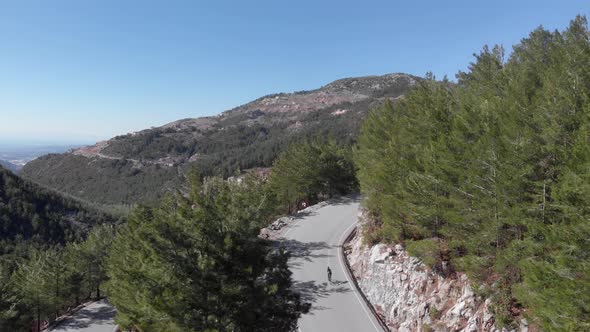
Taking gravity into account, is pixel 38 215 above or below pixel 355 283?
below

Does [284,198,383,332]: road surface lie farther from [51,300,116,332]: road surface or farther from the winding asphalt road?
[51,300,116,332]: road surface

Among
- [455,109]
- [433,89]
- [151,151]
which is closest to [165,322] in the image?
[455,109]

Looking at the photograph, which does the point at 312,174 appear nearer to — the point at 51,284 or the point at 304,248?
the point at 304,248

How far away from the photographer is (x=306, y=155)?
126 ft

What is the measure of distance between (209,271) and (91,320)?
2030 cm

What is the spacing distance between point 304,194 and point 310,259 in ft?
56.8

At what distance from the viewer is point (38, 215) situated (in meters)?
83.9

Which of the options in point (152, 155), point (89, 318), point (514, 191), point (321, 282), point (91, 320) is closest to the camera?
point (514, 191)

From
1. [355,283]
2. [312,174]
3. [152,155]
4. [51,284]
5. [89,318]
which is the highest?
[312,174]

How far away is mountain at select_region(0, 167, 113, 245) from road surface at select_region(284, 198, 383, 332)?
64.6m

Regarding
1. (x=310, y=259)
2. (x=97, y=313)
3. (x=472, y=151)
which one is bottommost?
(x=97, y=313)

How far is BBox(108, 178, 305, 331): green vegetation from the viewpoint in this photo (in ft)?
32.3

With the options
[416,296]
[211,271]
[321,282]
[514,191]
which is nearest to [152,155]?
[321,282]

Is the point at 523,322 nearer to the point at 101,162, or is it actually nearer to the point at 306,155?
the point at 306,155
